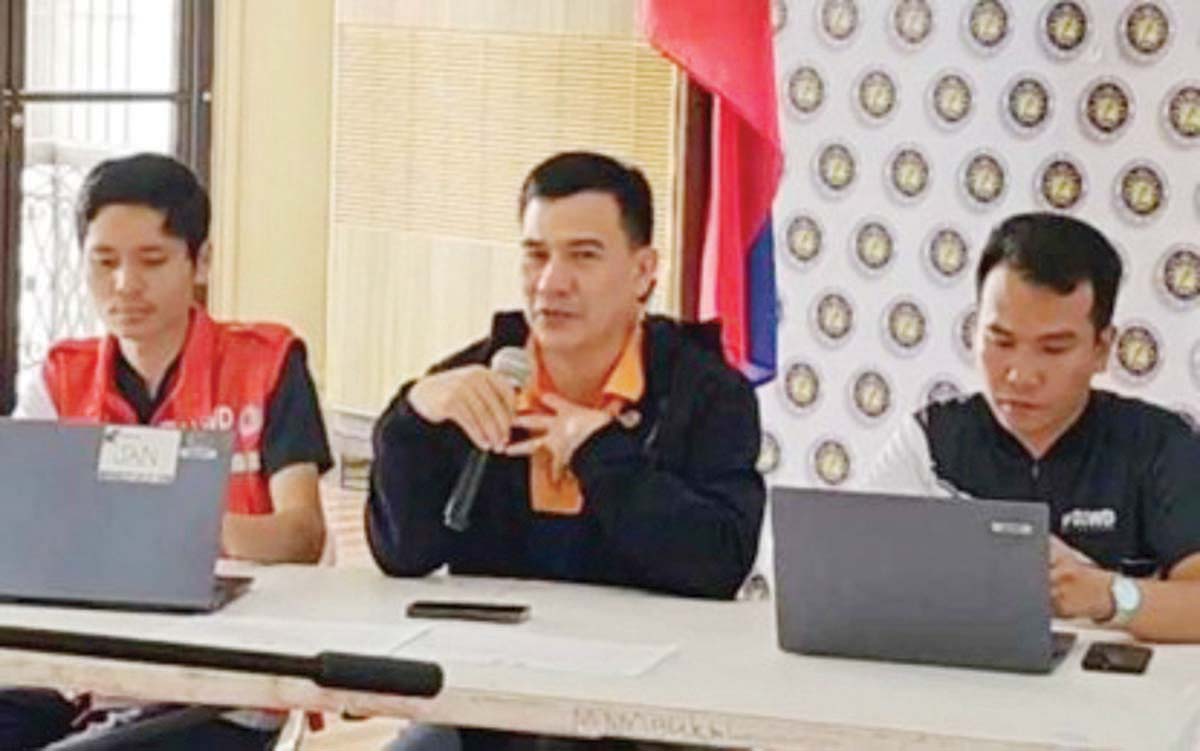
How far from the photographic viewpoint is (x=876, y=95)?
4.11 m

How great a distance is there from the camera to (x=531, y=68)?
21.2 ft

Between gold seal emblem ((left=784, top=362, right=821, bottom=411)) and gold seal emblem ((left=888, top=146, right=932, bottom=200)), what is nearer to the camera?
gold seal emblem ((left=888, top=146, right=932, bottom=200))

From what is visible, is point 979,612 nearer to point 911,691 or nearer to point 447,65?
point 911,691

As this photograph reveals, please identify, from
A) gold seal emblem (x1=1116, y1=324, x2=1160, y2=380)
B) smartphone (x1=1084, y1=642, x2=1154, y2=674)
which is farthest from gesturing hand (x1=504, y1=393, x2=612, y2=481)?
gold seal emblem (x1=1116, y1=324, x2=1160, y2=380)

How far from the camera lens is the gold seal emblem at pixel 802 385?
167 inches

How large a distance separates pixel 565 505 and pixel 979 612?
0.65 metres

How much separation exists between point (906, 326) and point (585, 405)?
4.83 ft

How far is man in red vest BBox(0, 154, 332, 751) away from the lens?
2869mm

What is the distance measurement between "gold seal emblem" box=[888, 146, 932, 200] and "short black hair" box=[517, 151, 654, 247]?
1.35 metres

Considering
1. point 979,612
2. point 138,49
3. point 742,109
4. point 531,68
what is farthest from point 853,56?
point 138,49

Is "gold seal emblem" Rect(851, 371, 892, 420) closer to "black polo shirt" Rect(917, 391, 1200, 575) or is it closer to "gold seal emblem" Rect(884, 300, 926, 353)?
"gold seal emblem" Rect(884, 300, 926, 353)

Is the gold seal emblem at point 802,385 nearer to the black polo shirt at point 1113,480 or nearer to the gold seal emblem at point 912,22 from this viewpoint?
the gold seal emblem at point 912,22

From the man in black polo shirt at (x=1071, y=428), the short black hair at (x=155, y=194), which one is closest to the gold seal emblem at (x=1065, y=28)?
the man in black polo shirt at (x=1071, y=428)

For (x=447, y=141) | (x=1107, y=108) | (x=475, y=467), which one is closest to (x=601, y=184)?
(x=475, y=467)
